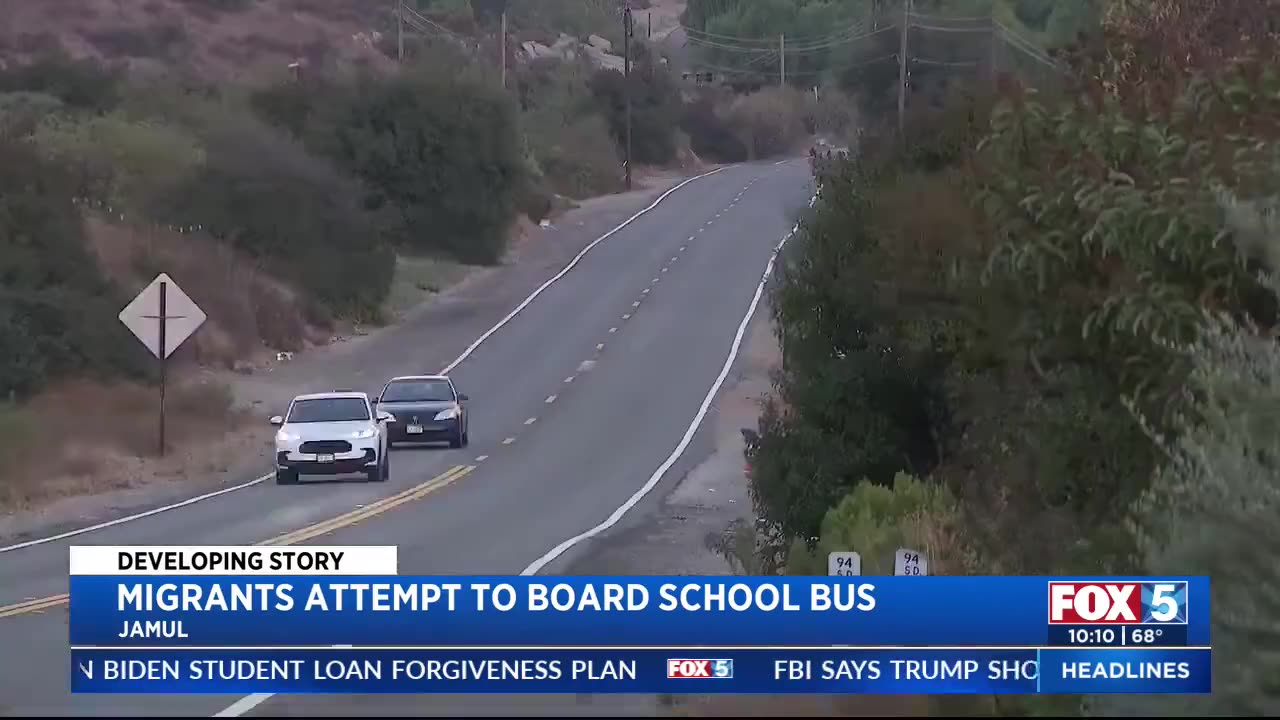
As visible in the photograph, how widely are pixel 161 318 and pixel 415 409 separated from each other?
254 inches

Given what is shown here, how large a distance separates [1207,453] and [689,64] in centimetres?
15391

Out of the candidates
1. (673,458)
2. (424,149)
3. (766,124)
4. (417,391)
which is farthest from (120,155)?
(766,124)

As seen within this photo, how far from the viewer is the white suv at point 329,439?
3262 centimetres

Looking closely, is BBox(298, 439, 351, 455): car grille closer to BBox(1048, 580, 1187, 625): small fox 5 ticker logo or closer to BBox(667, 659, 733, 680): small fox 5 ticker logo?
BBox(667, 659, 733, 680): small fox 5 ticker logo

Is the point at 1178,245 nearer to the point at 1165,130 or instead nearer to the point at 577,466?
the point at 1165,130

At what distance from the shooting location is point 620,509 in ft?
101

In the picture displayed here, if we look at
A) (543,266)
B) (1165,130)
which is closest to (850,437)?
(1165,130)

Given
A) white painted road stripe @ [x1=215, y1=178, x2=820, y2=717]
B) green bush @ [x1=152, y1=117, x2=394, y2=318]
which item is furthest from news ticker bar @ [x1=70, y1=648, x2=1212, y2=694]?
green bush @ [x1=152, y1=117, x2=394, y2=318]

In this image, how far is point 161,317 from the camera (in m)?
35.2

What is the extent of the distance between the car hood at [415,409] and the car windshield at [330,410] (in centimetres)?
643


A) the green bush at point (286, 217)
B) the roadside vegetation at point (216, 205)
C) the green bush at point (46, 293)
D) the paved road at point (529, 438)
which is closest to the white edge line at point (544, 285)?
the paved road at point (529, 438)

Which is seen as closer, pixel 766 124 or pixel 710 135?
pixel 710 135

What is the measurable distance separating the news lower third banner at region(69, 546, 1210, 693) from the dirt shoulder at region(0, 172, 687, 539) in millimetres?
18482

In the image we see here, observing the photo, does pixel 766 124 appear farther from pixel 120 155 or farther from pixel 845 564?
pixel 845 564
